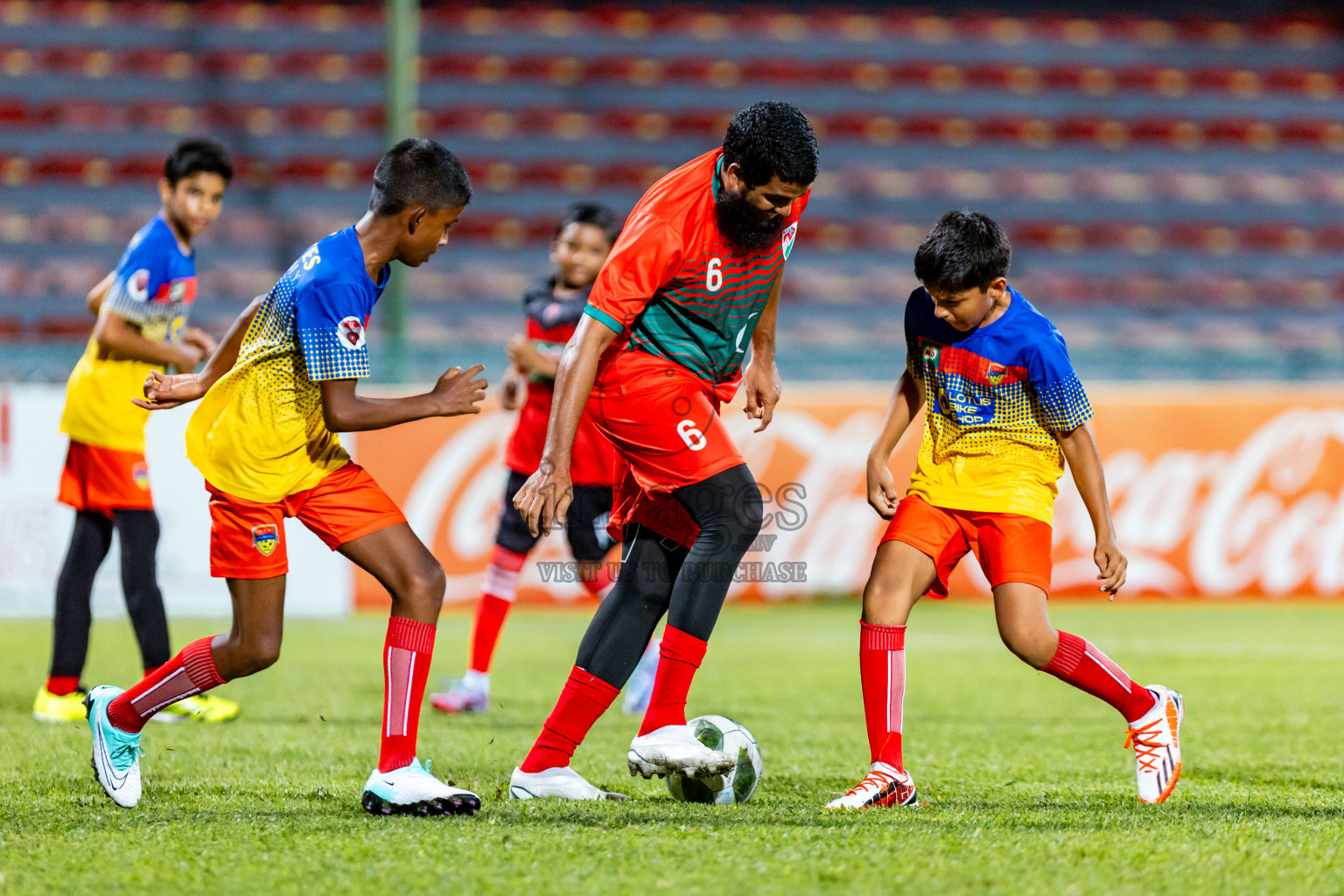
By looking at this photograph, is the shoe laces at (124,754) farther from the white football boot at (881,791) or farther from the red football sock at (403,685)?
the white football boot at (881,791)

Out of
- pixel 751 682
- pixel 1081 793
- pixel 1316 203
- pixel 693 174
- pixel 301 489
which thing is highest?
pixel 1316 203

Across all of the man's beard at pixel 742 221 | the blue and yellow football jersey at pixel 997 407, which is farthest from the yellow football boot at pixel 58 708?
the blue and yellow football jersey at pixel 997 407

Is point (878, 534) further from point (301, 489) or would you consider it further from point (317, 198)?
point (317, 198)

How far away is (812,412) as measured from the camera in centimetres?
967

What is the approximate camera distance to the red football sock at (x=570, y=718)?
3529mm

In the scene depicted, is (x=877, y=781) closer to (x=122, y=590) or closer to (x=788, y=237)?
(x=788, y=237)

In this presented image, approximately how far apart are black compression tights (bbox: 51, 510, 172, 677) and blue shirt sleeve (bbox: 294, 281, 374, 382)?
219 cm

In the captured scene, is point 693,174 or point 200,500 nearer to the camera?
point 693,174

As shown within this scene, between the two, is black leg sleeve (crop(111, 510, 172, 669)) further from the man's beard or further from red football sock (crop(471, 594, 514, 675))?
the man's beard

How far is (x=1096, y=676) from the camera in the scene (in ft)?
12.0

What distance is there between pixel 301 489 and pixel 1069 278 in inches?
482

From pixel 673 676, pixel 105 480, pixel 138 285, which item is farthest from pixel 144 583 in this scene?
pixel 673 676

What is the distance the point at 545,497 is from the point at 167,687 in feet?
3.77

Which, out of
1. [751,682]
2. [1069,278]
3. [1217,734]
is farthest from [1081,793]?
[1069,278]
